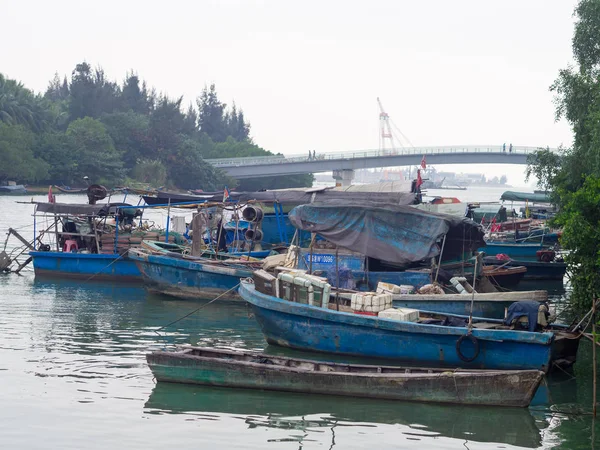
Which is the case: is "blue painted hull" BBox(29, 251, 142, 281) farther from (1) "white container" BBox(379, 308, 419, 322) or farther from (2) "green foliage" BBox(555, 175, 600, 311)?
(2) "green foliage" BBox(555, 175, 600, 311)

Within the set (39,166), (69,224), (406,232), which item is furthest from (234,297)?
(39,166)

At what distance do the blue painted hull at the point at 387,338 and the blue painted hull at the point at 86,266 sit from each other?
9.24 metres

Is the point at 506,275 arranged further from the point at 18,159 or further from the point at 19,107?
the point at 19,107

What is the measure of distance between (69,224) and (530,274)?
597 inches

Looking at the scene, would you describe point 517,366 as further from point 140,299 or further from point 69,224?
point 69,224

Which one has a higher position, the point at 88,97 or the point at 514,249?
the point at 88,97

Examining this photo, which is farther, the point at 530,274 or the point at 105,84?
the point at 105,84

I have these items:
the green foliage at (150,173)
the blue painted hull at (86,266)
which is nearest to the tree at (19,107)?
the green foliage at (150,173)

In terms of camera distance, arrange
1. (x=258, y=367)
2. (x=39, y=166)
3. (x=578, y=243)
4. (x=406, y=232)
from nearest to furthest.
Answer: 1. (x=258, y=367)
2. (x=578, y=243)
3. (x=406, y=232)
4. (x=39, y=166)

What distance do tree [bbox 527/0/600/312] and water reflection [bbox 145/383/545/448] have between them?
16.3ft

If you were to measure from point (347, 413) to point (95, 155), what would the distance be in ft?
234

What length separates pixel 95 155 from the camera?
79.2m

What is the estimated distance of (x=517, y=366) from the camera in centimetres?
1295

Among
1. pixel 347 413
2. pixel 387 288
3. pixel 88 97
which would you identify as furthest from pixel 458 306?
pixel 88 97
